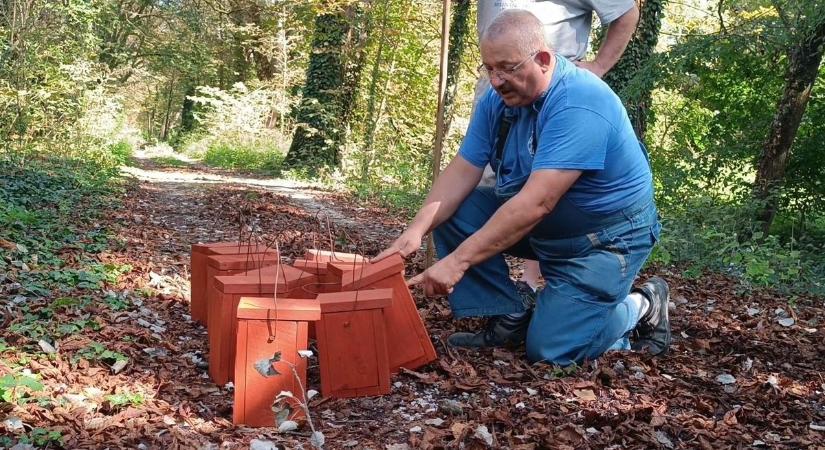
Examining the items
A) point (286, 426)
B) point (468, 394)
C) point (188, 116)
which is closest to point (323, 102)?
point (468, 394)

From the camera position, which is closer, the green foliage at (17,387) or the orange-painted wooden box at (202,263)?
the green foliage at (17,387)

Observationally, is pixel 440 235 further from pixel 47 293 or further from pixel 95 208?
pixel 95 208

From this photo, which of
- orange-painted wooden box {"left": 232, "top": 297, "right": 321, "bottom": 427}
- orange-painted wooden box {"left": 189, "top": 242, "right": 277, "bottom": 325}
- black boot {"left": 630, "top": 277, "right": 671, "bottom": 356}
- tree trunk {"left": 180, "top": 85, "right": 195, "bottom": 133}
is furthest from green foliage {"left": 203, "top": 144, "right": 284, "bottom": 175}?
orange-painted wooden box {"left": 232, "top": 297, "right": 321, "bottom": 427}

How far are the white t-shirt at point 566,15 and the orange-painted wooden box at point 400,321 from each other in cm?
154

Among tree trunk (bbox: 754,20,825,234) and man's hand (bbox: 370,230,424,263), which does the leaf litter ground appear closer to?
man's hand (bbox: 370,230,424,263)

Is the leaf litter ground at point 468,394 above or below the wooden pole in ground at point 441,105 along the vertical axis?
below

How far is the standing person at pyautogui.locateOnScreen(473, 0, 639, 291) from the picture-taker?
12.3ft

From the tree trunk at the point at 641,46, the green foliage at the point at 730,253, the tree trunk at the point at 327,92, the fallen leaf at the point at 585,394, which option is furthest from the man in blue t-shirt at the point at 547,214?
the tree trunk at the point at 327,92

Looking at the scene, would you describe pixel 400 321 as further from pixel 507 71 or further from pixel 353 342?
pixel 507 71

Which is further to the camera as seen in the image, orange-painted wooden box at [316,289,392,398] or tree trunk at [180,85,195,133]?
tree trunk at [180,85,195,133]

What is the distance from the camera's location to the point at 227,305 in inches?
106

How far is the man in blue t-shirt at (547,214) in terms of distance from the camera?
9.21ft

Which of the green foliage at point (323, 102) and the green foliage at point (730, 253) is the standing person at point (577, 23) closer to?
the green foliage at point (730, 253)

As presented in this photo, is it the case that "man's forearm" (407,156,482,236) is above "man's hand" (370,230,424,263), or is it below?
above
